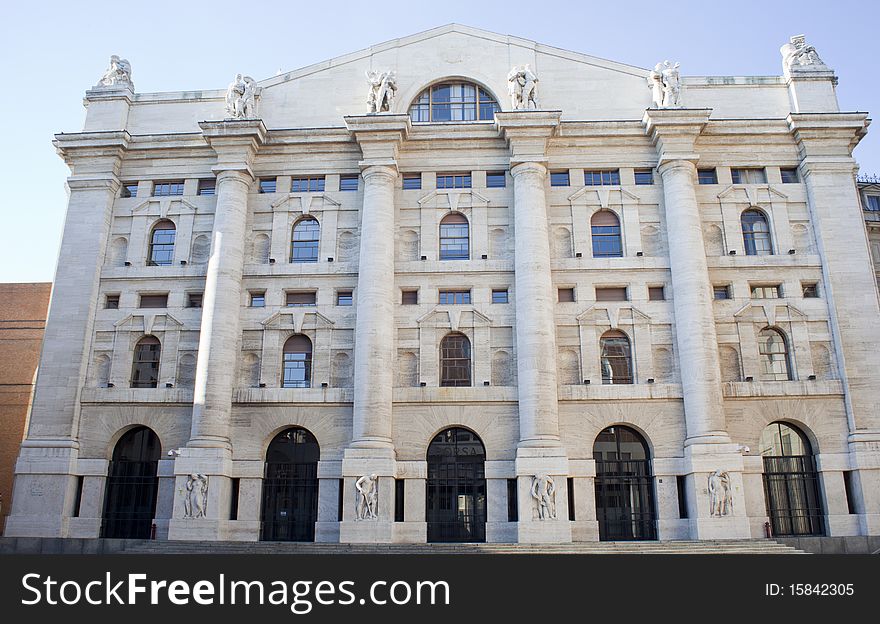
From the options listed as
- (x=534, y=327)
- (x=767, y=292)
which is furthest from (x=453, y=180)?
(x=767, y=292)

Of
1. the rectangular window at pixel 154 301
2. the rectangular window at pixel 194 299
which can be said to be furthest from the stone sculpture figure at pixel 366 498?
the rectangular window at pixel 154 301

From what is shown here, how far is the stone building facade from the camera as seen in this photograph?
112ft

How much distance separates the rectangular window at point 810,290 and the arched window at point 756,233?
7.33 ft

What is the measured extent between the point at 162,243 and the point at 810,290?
31.3 m

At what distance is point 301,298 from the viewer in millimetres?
38125

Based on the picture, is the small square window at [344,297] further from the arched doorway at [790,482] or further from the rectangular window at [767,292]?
the arched doorway at [790,482]

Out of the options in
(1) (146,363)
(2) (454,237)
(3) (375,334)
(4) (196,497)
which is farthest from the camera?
(2) (454,237)

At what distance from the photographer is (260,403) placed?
35.8m

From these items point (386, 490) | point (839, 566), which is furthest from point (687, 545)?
point (839, 566)

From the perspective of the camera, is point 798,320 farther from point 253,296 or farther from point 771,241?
point 253,296

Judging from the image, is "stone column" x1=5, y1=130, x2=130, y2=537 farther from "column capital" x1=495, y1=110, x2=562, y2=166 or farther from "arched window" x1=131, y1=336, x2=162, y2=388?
"column capital" x1=495, y1=110, x2=562, y2=166

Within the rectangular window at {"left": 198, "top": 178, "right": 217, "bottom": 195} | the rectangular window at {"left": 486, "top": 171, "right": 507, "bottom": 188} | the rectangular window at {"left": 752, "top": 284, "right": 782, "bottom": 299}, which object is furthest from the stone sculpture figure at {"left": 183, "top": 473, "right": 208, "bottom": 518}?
the rectangular window at {"left": 752, "top": 284, "right": 782, "bottom": 299}

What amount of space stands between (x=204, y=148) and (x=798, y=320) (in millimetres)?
29739

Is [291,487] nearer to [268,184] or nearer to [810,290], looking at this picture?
[268,184]
